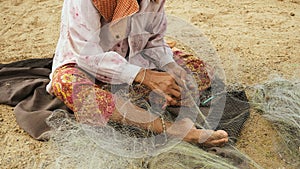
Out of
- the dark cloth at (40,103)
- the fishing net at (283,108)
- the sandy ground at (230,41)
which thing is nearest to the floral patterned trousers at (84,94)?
the dark cloth at (40,103)

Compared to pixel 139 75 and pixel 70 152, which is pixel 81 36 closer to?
pixel 139 75

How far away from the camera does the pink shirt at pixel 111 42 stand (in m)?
2.10

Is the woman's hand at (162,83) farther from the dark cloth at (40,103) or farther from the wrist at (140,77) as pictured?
the dark cloth at (40,103)


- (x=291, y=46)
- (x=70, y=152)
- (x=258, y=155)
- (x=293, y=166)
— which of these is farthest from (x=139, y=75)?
(x=291, y=46)

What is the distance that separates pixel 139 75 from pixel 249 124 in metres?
0.57

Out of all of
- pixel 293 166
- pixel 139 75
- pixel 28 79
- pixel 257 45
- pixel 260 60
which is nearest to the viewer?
pixel 293 166

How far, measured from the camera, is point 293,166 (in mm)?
1934

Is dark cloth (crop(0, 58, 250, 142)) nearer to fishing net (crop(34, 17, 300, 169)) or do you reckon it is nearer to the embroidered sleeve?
fishing net (crop(34, 17, 300, 169))

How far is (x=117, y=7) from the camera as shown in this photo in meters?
2.07

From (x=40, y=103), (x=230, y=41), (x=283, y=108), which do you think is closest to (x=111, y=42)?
(x=40, y=103)

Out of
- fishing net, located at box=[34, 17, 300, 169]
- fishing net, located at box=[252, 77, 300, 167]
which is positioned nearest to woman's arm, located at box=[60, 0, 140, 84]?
fishing net, located at box=[34, 17, 300, 169]

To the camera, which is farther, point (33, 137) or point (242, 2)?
point (242, 2)

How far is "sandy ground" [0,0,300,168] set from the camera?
2.07 meters

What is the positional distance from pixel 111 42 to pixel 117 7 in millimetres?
214
